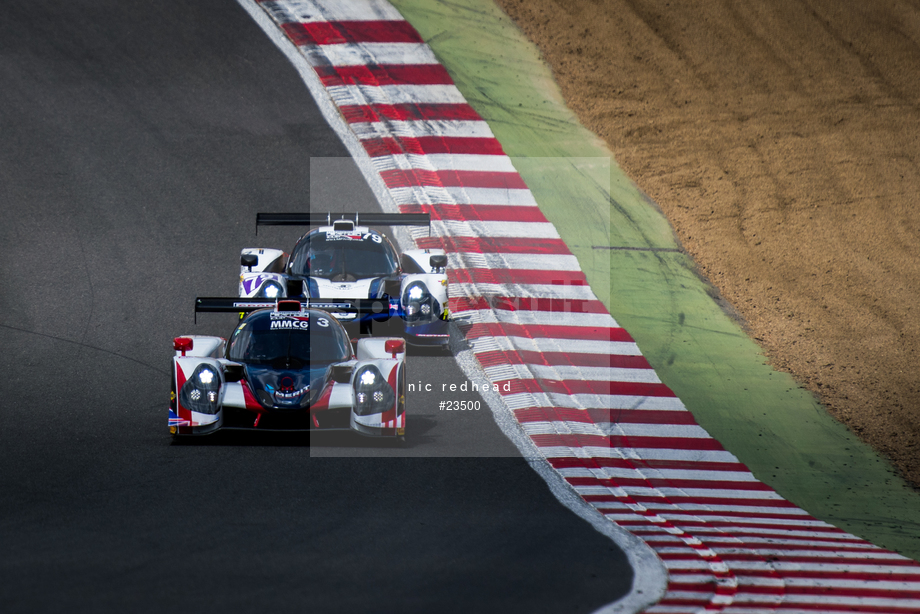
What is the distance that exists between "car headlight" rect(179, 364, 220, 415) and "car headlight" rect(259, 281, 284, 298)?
314cm

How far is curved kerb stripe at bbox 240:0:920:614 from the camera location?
6832mm

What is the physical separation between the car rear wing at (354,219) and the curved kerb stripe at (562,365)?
3.87 feet

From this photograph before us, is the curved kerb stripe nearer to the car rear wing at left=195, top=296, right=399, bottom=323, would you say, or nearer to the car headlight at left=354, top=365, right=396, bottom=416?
the car headlight at left=354, top=365, right=396, bottom=416

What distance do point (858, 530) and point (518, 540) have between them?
308 cm

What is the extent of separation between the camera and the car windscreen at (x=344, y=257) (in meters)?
12.4

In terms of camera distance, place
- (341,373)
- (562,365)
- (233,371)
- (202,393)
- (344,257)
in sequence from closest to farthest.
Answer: (202,393)
(233,371)
(341,373)
(562,365)
(344,257)

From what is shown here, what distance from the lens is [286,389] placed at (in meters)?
8.89

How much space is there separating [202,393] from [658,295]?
6618 mm

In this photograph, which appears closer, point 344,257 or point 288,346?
point 288,346

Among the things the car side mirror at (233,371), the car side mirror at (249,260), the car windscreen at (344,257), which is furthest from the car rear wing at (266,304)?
the car side mirror at (249,260)

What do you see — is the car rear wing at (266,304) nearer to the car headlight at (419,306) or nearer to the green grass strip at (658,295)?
the car headlight at (419,306)

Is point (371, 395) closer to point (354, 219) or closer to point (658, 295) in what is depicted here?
point (354, 219)

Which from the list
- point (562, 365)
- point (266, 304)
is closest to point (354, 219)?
point (266, 304)

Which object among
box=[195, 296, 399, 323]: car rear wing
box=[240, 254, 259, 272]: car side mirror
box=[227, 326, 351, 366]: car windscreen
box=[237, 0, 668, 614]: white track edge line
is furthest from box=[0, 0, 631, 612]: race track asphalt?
box=[195, 296, 399, 323]: car rear wing
